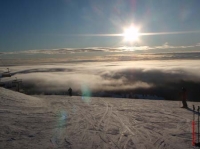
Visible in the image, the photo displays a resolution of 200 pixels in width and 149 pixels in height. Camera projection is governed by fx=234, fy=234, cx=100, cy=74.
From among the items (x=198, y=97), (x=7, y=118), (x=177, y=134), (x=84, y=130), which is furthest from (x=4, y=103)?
(x=198, y=97)

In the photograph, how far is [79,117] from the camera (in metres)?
16.2

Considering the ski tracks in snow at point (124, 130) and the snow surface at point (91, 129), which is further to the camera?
the ski tracks in snow at point (124, 130)

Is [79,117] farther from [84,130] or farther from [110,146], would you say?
[110,146]

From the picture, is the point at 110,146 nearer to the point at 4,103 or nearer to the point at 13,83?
the point at 4,103

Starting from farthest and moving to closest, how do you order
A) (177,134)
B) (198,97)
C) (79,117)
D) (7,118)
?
1. (198,97)
2. (79,117)
3. (7,118)
4. (177,134)

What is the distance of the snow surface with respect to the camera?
10.7 metres

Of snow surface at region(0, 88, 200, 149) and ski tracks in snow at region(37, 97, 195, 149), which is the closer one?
snow surface at region(0, 88, 200, 149)

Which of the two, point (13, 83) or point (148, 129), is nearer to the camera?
point (148, 129)

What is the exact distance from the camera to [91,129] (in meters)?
13.1

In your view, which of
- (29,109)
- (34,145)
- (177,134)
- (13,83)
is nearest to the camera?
(34,145)

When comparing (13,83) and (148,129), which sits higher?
(13,83)

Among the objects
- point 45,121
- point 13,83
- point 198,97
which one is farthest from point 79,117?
point 198,97

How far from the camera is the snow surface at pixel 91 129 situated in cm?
1071

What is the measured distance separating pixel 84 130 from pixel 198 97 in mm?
118587
